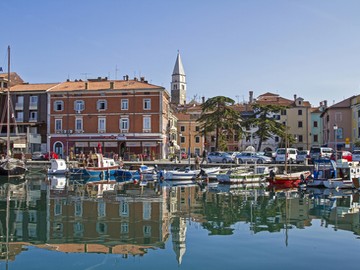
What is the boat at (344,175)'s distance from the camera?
3497cm

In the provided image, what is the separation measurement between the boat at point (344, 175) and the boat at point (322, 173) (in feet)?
1.21

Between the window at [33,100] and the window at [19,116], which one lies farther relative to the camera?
the window at [19,116]

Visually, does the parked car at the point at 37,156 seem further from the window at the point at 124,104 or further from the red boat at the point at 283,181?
the red boat at the point at 283,181

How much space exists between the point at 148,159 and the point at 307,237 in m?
42.5

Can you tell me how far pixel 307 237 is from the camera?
16516mm

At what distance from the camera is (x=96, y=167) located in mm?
45125

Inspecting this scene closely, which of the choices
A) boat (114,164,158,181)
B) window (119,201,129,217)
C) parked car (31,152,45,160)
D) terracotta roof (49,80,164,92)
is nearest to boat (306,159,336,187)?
boat (114,164,158,181)

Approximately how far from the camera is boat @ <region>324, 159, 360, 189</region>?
3497 cm

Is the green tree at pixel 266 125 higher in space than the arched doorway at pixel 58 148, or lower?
higher

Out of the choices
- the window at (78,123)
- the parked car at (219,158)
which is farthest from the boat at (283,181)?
the window at (78,123)

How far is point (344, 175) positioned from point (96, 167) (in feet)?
80.0

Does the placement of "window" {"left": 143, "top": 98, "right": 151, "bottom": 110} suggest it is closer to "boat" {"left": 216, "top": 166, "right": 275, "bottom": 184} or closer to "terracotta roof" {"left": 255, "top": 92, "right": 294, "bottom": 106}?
"boat" {"left": 216, "top": 166, "right": 275, "bottom": 184}

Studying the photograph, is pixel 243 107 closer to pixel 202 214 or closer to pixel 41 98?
pixel 41 98

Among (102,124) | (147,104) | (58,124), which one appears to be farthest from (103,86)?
(58,124)
